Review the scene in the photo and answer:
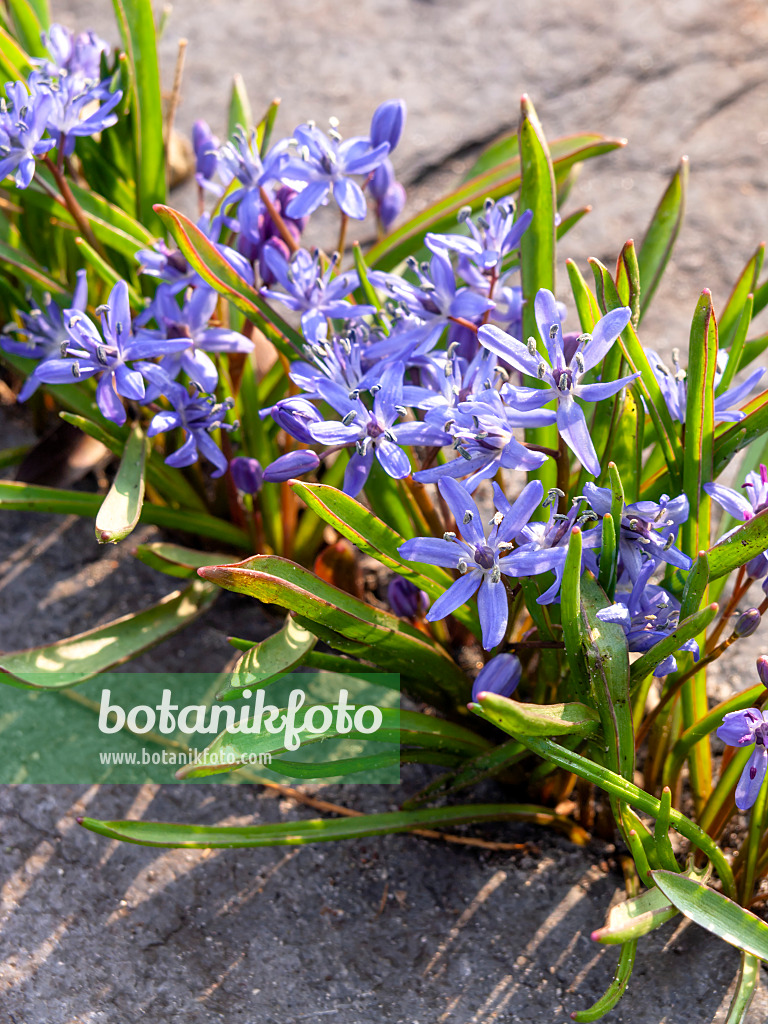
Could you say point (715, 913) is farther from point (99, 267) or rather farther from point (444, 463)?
point (99, 267)

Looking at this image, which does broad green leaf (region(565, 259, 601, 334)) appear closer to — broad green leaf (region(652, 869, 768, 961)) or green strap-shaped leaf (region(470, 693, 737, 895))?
green strap-shaped leaf (region(470, 693, 737, 895))

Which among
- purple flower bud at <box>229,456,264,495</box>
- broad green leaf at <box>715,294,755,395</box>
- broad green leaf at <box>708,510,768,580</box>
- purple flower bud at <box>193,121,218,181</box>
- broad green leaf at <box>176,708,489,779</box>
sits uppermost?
purple flower bud at <box>193,121,218,181</box>

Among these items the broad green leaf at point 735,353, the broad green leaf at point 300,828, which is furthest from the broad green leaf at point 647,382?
the broad green leaf at point 300,828

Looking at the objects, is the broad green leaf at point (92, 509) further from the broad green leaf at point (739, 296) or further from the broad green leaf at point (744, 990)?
the broad green leaf at point (744, 990)

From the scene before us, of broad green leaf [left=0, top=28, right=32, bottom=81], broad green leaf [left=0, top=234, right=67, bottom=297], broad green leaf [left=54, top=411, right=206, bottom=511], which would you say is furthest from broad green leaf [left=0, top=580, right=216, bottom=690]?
broad green leaf [left=0, top=28, right=32, bottom=81]

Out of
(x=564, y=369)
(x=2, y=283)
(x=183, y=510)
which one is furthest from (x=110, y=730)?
(x=564, y=369)

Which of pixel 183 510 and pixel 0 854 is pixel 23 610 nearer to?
pixel 183 510
